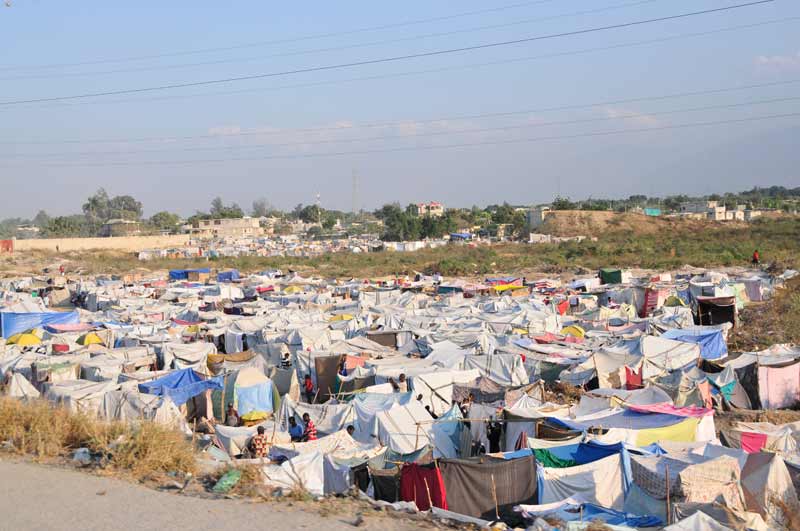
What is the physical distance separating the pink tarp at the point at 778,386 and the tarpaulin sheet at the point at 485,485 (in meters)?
8.68

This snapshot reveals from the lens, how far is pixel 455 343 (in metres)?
18.6

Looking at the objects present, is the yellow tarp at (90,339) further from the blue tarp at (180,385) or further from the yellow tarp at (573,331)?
the yellow tarp at (573,331)

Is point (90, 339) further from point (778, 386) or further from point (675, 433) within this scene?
point (778, 386)

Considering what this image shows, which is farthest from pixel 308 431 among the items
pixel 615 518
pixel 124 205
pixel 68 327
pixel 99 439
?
pixel 124 205

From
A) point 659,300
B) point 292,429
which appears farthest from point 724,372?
point 659,300

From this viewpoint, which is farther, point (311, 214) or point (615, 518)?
point (311, 214)

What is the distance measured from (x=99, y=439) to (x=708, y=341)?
575 inches

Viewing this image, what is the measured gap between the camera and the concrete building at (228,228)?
101 metres

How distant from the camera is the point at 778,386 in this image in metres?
15.5

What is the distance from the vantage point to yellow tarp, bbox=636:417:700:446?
10555mm

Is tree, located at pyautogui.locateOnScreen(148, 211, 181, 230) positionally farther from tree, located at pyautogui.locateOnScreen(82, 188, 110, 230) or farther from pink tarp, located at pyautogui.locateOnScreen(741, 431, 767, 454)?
pink tarp, located at pyautogui.locateOnScreen(741, 431, 767, 454)

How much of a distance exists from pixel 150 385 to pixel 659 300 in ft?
62.7

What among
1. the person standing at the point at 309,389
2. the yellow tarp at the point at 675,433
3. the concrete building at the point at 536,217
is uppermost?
the concrete building at the point at 536,217

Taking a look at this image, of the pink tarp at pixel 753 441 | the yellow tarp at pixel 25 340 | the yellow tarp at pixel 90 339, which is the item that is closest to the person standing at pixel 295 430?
the pink tarp at pixel 753 441
